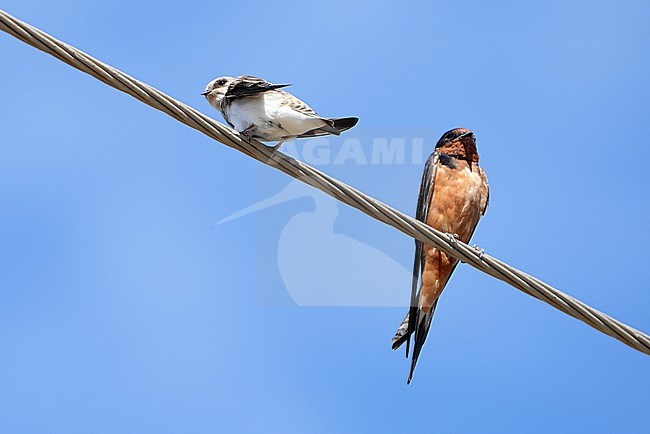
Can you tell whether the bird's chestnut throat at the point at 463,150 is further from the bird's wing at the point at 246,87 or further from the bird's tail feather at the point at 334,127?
the bird's wing at the point at 246,87

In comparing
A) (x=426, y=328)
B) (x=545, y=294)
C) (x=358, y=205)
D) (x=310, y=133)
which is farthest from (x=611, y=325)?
(x=426, y=328)

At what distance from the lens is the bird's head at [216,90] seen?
5.81m

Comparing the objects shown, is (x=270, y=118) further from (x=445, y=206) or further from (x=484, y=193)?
(x=484, y=193)

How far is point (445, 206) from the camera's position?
7082 millimetres

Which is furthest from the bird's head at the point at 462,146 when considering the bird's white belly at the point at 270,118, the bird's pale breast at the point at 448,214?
the bird's white belly at the point at 270,118

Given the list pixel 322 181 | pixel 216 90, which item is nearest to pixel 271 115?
pixel 216 90

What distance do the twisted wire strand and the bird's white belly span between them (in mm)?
607

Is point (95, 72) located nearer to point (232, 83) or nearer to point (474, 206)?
point (232, 83)

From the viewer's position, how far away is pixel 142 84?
14.1ft

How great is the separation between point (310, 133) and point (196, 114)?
1.27 meters

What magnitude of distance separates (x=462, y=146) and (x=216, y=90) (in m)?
2.19

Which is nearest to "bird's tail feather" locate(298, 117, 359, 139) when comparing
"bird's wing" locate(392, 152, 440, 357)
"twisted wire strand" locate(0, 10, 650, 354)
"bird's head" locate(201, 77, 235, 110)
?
"bird's head" locate(201, 77, 235, 110)

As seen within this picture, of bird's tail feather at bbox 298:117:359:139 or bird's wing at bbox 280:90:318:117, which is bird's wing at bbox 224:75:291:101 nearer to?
bird's wing at bbox 280:90:318:117

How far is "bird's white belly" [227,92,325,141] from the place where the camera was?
5.46 m
